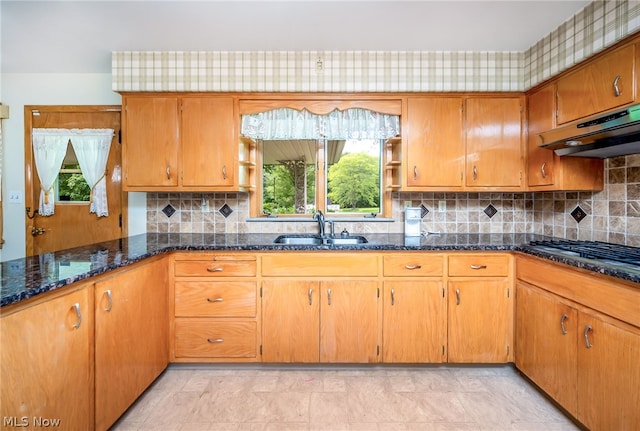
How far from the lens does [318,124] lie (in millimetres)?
2656

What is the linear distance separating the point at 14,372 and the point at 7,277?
1.37ft

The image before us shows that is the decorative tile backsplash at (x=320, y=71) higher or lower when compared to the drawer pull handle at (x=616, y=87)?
higher

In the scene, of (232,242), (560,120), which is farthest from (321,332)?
(560,120)

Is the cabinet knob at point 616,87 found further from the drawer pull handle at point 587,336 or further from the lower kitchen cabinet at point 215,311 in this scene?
the lower kitchen cabinet at point 215,311

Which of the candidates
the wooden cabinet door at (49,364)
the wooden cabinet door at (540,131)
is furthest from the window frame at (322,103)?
the wooden cabinet door at (49,364)

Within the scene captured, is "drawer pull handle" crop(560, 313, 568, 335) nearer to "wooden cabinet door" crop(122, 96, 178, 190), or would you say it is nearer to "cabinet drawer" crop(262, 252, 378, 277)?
"cabinet drawer" crop(262, 252, 378, 277)

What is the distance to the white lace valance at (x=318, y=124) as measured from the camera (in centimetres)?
264

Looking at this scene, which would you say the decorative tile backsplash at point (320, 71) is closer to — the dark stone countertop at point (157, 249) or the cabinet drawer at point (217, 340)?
the dark stone countertop at point (157, 249)

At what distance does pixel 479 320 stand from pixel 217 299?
6.11 feet

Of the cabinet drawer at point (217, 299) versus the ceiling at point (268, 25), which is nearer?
the ceiling at point (268, 25)

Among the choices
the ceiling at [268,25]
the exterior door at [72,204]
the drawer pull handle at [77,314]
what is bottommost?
the drawer pull handle at [77,314]

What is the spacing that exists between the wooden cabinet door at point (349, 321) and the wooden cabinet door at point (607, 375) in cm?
114

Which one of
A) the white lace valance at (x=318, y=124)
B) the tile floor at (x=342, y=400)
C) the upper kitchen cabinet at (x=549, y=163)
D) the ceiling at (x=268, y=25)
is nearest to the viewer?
the tile floor at (x=342, y=400)

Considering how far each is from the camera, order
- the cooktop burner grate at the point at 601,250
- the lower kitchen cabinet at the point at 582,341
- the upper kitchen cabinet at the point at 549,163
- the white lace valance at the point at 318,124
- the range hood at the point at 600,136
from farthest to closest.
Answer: the white lace valance at the point at 318,124, the upper kitchen cabinet at the point at 549,163, the cooktop burner grate at the point at 601,250, the range hood at the point at 600,136, the lower kitchen cabinet at the point at 582,341
